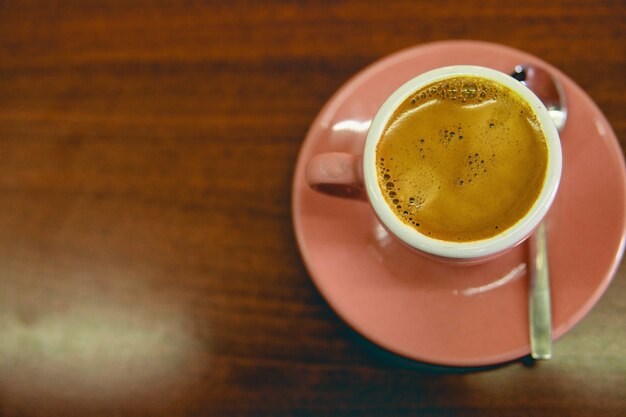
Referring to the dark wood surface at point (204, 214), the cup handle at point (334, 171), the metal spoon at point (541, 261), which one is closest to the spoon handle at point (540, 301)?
the metal spoon at point (541, 261)

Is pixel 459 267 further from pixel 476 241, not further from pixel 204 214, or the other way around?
pixel 204 214

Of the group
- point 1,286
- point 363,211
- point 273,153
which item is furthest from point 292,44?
point 1,286

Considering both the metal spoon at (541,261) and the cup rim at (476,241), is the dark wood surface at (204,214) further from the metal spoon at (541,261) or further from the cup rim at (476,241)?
the cup rim at (476,241)

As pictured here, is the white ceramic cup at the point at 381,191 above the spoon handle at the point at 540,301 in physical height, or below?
above

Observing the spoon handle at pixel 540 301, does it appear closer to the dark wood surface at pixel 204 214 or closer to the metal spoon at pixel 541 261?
the metal spoon at pixel 541 261

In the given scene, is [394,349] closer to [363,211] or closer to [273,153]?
[363,211]

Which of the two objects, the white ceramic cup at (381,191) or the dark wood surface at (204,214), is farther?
the dark wood surface at (204,214)

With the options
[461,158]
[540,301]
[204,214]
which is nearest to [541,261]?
[540,301]
